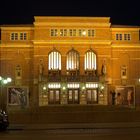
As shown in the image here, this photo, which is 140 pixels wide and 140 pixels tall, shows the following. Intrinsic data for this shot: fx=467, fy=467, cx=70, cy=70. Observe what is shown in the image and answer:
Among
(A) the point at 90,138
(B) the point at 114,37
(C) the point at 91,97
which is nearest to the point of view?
(A) the point at 90,138

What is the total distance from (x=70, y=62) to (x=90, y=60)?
132 inches

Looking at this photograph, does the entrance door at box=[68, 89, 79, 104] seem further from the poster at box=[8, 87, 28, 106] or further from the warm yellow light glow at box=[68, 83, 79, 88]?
the poster at box=[8, 87, 28, 106]

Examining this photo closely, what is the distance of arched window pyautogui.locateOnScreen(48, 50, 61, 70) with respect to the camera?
7706 centimetres

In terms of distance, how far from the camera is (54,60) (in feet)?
254

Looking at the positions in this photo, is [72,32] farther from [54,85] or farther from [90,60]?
[54,85]

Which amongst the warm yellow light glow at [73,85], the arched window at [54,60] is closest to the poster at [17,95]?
the arched window at [54,60]

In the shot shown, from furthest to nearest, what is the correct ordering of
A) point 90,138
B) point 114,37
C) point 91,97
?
point 114,37, point 91,97, point 90,138

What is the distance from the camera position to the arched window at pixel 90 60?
77.5 m

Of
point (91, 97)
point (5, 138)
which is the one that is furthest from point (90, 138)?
point (91, 97)

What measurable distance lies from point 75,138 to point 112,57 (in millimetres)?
53272

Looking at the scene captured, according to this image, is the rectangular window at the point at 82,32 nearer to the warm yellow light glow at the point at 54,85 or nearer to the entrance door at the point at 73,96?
the warm yellow light glow at the point at 54,85

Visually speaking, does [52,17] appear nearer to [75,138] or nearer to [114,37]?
[114,37]

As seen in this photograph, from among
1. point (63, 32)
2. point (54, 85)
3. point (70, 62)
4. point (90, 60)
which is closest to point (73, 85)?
point (54, 85)

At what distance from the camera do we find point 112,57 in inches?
3150
